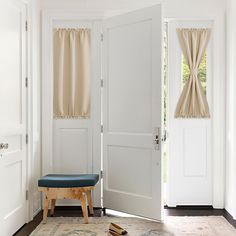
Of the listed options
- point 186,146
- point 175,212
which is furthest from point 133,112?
point 175,212

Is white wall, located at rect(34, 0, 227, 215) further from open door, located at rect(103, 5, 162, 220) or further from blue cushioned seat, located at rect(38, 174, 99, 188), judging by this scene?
blue cushioned seat, located at rect(38, 174, 99, 188)

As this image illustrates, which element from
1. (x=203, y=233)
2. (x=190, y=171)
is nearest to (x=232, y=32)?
(x=190, y=171)

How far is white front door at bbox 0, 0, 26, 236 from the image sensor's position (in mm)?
3811

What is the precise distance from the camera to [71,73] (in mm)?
5152

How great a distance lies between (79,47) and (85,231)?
2.23 meters

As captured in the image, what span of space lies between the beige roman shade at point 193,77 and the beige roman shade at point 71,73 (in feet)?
3.80

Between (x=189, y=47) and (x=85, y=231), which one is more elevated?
(x=189, y=47)

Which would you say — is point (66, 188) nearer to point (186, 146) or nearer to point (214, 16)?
point (186, 146)

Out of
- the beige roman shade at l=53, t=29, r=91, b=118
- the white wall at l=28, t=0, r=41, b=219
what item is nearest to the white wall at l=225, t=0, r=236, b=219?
the beige roman shade at l=53, t=29, r=91, b=118

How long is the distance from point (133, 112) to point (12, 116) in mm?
1389

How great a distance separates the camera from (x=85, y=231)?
163 inches

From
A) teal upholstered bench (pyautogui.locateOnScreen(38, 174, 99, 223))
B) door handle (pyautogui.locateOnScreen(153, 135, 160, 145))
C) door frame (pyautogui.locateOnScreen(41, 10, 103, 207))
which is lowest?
teal upholstered bench (pyautogui.locateOnScreen(38, 174, 99, 223))

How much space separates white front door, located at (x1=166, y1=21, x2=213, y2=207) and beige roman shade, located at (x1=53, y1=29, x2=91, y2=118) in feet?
3.41

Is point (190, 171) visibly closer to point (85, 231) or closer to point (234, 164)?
point (234, 164)
